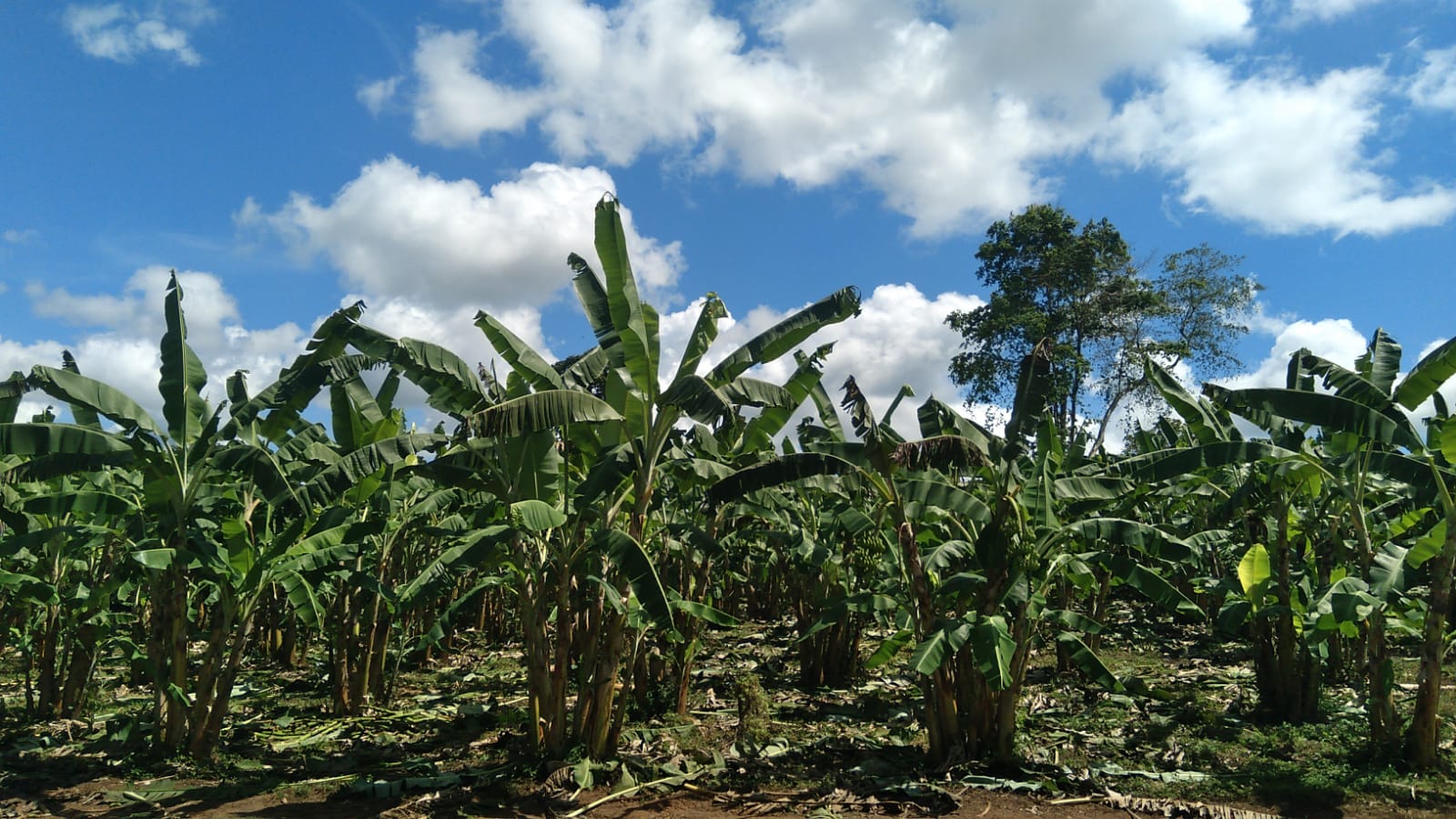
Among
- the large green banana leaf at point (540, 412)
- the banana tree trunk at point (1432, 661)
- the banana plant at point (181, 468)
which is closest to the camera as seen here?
the large green banana leaf at point (540, 412)

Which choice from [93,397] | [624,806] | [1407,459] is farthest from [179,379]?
[1407,459]

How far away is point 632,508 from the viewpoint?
862cm

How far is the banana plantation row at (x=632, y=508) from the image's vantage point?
8.00 metres

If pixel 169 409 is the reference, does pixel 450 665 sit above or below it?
below

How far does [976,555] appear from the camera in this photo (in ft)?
28.2

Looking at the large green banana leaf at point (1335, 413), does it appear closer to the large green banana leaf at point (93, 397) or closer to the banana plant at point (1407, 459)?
the banana plant at point (1407, 459)

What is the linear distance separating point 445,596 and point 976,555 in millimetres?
11903

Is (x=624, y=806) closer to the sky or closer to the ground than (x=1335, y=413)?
closer to the ground

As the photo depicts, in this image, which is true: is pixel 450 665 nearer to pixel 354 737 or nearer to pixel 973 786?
pixel 354 737

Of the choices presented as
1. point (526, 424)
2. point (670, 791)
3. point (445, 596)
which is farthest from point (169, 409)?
point (445, 596)

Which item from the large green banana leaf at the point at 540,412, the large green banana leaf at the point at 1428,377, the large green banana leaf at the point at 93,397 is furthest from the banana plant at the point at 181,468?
the large green banana leaf at the point at 1428,377

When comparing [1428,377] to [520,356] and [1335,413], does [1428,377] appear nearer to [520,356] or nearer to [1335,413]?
[1335,413]

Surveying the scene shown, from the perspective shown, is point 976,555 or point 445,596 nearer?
point 976,555

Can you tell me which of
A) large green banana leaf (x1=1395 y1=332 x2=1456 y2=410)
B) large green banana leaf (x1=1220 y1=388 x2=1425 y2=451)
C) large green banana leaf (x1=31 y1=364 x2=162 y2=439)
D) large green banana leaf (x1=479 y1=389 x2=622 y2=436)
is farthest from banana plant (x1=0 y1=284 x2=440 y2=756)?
large green banana leaf (x1=1395 y1=332 x2=1456 y2=410)
